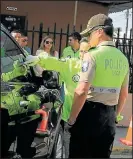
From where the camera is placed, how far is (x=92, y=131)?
11.4ft

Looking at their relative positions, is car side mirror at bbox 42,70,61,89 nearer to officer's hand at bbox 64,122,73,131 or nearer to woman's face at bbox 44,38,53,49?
officer's hand at bbox 64,122,73,131

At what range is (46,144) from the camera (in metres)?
3.43

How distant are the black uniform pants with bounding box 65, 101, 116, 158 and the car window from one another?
77 centimetres

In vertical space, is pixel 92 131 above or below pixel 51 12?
below

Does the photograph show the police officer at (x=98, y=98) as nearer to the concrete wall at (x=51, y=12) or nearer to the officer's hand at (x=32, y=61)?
the officer's hand at (x=32, y=61)

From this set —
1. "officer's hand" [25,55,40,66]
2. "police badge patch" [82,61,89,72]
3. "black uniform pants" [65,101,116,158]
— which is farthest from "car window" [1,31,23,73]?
"black uniform pants" [65,101,116,158]

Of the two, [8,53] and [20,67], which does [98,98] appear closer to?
[20,67]

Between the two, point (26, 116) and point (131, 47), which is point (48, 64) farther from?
point (131, 47)

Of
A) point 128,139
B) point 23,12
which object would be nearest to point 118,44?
point 128,139

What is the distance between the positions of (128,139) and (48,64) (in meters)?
3.48

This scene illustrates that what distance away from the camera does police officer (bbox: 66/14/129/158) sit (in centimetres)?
337

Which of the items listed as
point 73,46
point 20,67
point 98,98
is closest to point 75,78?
point 98,98

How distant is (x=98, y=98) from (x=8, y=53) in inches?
37.8

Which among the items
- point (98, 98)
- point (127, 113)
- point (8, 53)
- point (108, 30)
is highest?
point (108, 30)
